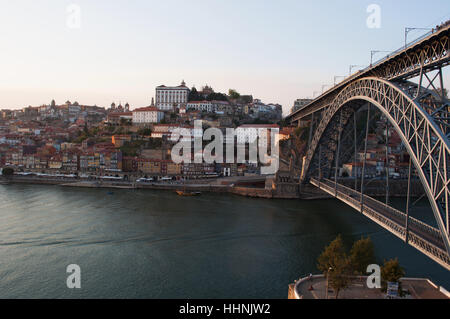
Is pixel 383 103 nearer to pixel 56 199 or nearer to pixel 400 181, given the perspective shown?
pixel 400 181

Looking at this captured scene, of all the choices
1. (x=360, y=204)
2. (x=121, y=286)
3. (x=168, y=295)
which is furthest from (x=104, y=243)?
(x=360, y=204)

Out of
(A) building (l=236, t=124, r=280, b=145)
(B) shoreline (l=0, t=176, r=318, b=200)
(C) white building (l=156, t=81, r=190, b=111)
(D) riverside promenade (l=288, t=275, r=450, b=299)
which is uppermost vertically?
(C) white building (l=156, t=81, r=190, b=111)

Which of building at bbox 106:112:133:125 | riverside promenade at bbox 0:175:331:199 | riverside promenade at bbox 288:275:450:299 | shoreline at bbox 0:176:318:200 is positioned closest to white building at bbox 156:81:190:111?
building at bbox 106:112:133:125

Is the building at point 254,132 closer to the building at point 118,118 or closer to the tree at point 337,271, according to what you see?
the building at point 118,118

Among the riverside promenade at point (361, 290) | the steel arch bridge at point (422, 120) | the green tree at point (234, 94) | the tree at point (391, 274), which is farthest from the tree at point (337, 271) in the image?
the green tree at point (234, 94)

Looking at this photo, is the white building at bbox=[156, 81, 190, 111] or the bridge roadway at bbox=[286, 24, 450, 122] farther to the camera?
the white building at bbox=[156, 81, 190, 111]

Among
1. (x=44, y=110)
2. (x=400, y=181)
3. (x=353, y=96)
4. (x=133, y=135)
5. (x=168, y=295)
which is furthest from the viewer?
(x=44, y=110)

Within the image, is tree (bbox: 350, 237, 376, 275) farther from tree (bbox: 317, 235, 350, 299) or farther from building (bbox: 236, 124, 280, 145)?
building (bbox: 236, 124, 280, 145)
